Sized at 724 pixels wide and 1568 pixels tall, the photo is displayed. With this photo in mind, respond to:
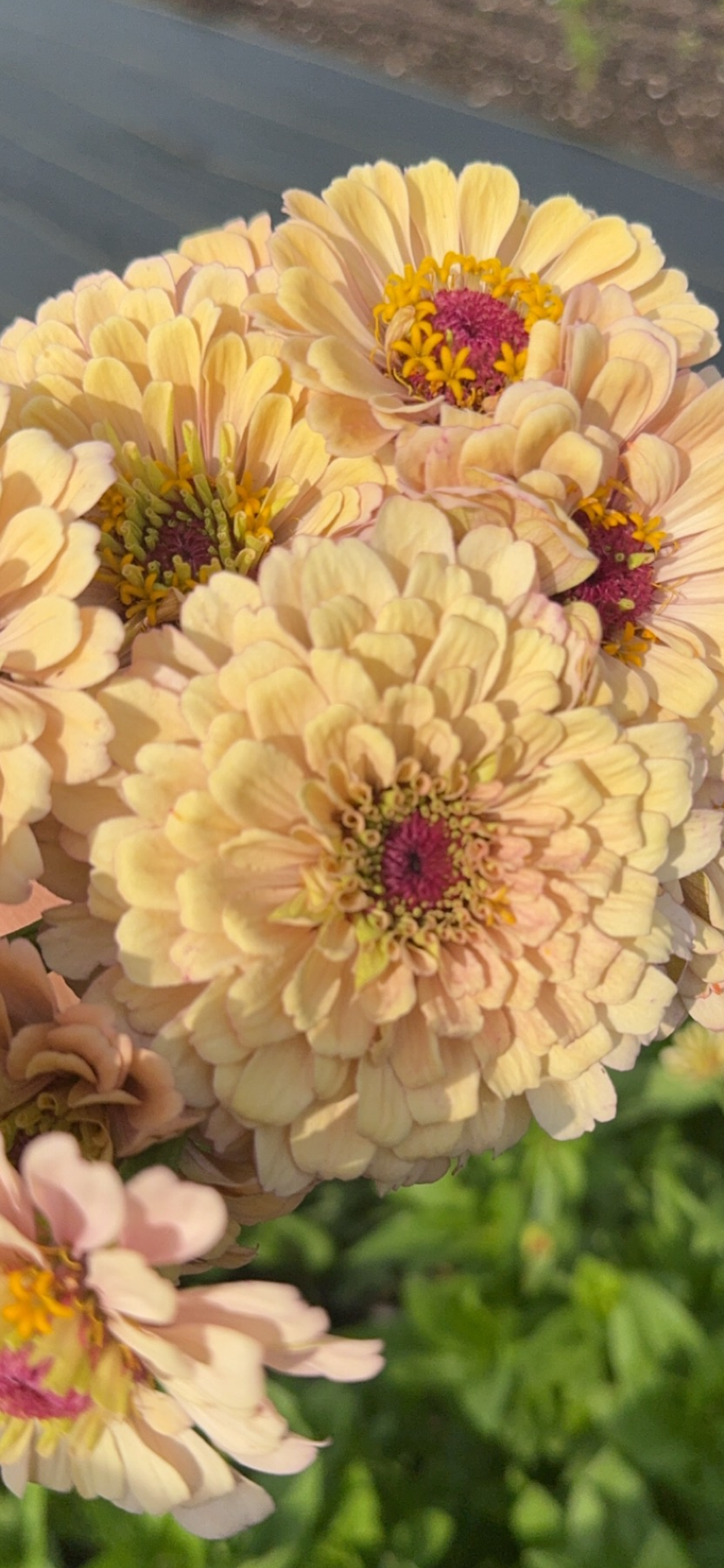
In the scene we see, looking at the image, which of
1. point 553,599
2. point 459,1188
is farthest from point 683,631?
point 459,1188

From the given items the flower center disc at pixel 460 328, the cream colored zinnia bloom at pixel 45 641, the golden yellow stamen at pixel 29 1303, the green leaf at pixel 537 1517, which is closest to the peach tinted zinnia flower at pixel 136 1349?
the golden yellow stamen at pixel 29 1303

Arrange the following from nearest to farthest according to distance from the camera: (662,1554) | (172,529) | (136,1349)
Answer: (136,1349) < (172,529) < (662,1554)

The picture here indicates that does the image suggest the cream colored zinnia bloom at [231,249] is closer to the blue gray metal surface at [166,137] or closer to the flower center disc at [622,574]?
the flower center disc at [622,574]

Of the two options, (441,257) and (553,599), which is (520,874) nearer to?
(553,599)

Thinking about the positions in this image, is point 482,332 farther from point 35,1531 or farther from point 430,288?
point 35,1531

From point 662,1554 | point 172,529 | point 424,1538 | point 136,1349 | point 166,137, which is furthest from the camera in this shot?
point 166,137

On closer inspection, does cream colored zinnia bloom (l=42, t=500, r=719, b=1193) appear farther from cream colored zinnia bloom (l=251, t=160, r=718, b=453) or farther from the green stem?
the green stem

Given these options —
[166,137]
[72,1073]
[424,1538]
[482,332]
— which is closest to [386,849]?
[72,1073]
